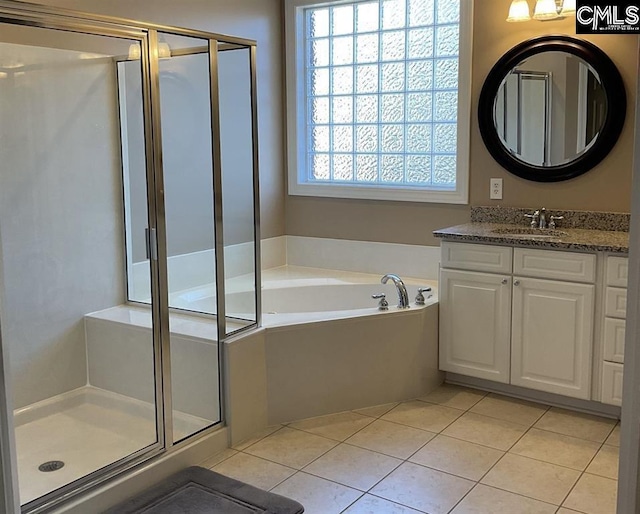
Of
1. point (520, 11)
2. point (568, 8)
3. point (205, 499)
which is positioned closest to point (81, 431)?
point (205, 499)

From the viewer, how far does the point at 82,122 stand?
338cm

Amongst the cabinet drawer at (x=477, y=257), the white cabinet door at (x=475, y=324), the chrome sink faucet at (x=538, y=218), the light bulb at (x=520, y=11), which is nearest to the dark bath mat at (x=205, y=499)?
the white cabinet door at (x=475, y=324)

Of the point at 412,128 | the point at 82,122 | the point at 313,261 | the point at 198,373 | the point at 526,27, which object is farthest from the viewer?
the point at 313,261

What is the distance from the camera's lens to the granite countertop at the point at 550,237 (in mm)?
3273

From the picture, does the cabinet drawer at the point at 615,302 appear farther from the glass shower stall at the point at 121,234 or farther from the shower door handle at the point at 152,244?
the shower door handle at the point at 152,244

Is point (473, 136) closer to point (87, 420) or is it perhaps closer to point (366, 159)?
point (366, 159)

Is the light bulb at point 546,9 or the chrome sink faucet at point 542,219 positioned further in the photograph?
the chrome sink faucet at point 542,219

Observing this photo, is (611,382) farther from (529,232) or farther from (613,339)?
(529,232)

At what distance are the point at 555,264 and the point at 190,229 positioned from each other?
68.5 inches

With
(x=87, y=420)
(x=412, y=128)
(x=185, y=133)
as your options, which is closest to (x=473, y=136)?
(x=412, y=128)

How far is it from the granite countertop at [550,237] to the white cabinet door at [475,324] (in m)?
0.19

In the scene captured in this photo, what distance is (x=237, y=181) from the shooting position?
3213 millimetres

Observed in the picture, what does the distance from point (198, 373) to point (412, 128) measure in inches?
83.4

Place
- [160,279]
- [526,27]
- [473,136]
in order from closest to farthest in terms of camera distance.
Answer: [160,279] < [526,27] < [473,136]
